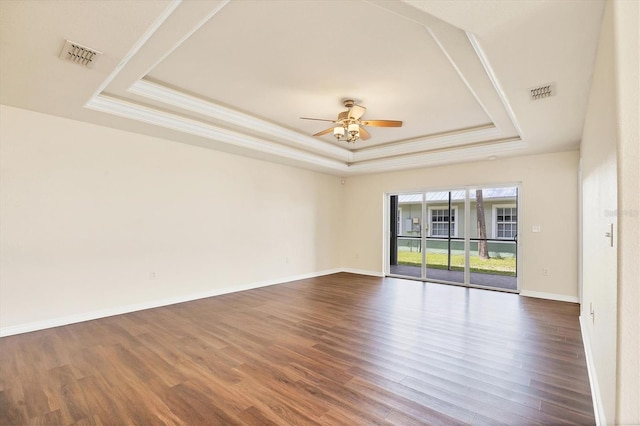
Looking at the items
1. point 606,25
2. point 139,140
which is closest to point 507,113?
point 606,25

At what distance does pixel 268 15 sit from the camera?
2344 millimetres

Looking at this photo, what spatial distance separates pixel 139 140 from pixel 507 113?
5.17 m

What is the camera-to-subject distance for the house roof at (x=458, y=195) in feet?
19.4

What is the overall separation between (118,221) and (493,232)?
6822 millimetres

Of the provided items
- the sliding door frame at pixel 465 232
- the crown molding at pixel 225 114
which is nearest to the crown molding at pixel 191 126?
the crown molding at pixel 225 114

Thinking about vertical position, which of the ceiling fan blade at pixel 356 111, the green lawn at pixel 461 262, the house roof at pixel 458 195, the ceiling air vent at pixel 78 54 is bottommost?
the green lawn at pixel 461 262

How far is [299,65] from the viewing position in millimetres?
3080

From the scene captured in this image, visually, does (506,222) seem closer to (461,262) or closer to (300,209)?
(461,262)

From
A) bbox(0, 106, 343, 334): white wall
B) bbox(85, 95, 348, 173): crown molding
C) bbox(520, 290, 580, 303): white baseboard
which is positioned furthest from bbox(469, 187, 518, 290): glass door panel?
bbox(0, 106, 343, 334): white wall

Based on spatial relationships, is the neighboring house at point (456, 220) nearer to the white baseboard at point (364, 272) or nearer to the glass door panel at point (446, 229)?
the glass door panel at point (446, 229)

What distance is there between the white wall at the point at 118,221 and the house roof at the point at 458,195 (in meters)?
3.16

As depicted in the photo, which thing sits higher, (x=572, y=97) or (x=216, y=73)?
(x=216, y=73)

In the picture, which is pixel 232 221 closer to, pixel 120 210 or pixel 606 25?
pixel 120 210

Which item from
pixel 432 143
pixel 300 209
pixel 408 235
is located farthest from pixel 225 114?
pixel 408 235
